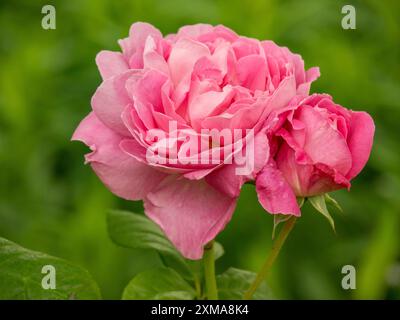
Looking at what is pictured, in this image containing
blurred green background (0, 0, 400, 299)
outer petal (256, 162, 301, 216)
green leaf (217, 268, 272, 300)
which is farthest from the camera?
blurred green background (0, 0, 400, 299)

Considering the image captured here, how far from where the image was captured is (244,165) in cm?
54

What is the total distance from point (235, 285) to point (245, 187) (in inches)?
21.8

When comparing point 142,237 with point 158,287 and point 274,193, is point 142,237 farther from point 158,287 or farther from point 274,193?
point 274,193

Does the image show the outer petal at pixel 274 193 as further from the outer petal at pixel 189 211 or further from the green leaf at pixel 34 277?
the green leaf at pixel 34 277

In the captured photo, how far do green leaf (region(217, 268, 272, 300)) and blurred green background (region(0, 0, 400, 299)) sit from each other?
1.63ft

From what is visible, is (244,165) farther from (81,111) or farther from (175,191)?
(81,111)

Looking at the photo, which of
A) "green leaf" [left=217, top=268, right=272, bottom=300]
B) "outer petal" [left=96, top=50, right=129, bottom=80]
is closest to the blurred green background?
"green leaf" [left=217, top=268, right=272, bottom=300]

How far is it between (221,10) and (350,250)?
0.46 metres

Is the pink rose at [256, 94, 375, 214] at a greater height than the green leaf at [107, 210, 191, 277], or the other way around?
the pink rose at [256, 94, 375, 214]

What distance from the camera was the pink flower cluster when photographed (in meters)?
0.54

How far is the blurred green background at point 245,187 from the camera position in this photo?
4.04 feet

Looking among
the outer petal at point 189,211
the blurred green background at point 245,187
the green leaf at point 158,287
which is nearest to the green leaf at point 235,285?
the green leaf at point 158,287

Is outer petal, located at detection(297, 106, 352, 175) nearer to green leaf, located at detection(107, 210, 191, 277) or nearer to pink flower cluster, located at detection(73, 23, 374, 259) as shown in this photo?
pink flower cluster, located at detection(73, 23, 374, 259)
